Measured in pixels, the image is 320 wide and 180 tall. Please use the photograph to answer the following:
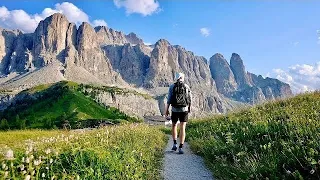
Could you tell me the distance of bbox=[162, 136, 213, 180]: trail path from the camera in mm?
10230

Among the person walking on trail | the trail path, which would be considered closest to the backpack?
the person walking on trail

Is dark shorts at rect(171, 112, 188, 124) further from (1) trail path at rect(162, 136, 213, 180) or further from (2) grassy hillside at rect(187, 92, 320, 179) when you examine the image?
(1) trail path at rect(162, 136, 213, 180)

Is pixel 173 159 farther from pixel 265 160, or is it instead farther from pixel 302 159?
pixel 302 159

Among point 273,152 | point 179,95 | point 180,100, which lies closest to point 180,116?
point 180,100

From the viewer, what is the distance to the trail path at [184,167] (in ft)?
33.6

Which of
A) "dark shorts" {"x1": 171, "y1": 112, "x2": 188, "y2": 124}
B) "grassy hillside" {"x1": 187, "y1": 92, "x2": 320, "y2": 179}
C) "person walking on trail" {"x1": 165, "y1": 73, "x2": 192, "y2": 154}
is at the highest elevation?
"person walking on trail" {"x1": 165, "y1": 73, "x2": 192, "y2": 154}

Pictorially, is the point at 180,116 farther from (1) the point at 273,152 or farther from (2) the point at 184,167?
(1) the point at 273,152

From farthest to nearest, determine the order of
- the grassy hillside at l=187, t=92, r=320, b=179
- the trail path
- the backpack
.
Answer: the backpack, the trail path, the grassy hillside at l=187, t=92, r=320, b=179

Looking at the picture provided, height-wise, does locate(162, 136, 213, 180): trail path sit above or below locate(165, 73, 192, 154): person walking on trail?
below

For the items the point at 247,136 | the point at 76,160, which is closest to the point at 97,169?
the point at 76,160

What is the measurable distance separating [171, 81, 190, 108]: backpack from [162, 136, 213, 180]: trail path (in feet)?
6.84

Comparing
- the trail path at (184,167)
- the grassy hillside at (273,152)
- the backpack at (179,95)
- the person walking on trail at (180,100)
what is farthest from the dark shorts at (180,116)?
the trail path at (184,167)

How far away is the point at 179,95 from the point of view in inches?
577

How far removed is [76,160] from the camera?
23.3ft
